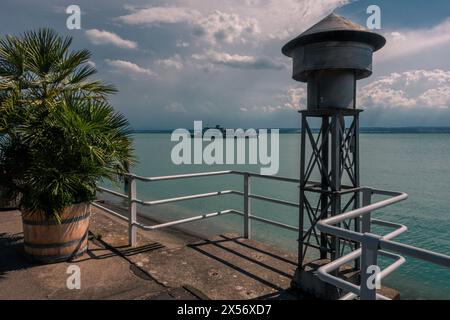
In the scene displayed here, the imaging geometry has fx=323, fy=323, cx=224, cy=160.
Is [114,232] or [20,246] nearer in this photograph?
[20,246]

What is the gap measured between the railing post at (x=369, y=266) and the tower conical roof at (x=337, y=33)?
246 cm

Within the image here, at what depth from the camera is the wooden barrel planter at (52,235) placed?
432cm

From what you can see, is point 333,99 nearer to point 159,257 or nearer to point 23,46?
point 159,257

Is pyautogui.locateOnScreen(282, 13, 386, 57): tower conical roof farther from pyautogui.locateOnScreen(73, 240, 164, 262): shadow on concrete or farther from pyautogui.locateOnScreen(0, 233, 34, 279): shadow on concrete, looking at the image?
pyautogui.locateOnScreen(0, 233, 34, 279): shadow on concrete

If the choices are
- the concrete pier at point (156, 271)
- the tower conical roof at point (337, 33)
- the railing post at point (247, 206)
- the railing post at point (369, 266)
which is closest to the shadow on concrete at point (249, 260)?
the concrete pier at point (156, 271)

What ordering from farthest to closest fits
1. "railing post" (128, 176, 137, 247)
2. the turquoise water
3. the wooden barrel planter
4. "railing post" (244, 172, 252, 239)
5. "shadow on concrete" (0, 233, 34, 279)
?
the turquoise water, "railing post" (244, 172, 252, 239), "railing post" (128, 176, 137, 247), the wooden barrel planter, "shadow on concrete" (0, 233, 34, 279)

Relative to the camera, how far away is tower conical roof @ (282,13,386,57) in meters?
3.60

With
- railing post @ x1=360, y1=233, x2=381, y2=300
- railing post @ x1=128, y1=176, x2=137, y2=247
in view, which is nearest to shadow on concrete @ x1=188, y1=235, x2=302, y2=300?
railing post @ x1=128, y1=176, x2=137, y2=247

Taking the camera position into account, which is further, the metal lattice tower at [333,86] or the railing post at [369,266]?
the metal lattice tower at [333,86]

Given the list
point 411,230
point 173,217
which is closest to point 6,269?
point 173,217

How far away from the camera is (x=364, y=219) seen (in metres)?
3.15

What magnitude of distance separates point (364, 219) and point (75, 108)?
375 centimetres

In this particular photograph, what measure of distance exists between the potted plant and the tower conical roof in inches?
108

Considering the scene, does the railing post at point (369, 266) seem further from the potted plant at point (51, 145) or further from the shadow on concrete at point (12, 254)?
the shadow on concrete at point (12, 254)
